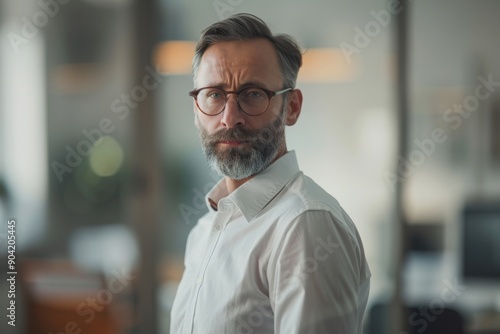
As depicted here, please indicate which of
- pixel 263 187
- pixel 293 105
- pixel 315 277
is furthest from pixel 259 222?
pixel 293 105

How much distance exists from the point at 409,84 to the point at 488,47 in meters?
0.40

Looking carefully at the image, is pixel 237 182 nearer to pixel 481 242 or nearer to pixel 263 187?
pixel 263 187

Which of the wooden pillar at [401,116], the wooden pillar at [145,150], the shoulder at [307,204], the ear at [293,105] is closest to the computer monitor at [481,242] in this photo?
the wooden pillar at [401,116]

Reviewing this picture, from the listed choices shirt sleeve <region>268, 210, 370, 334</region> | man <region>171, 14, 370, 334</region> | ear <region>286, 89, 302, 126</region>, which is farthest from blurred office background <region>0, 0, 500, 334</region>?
shirt sleeve <region>268, 210, 370, 334</region>

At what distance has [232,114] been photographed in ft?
4.20

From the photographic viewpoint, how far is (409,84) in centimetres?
316

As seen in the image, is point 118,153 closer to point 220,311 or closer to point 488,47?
point 488,47

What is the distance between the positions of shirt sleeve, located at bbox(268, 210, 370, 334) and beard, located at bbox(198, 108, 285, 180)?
22 cm

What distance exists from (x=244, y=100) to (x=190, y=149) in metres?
2.10

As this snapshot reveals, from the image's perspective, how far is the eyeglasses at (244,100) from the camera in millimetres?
1305

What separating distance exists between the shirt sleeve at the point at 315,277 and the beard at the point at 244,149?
0.73 feet

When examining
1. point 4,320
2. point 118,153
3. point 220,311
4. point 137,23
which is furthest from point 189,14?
point 220,311

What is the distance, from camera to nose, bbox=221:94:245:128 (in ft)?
4.20

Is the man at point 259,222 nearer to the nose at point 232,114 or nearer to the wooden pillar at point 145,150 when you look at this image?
the nose at point 232,114
